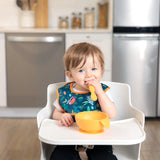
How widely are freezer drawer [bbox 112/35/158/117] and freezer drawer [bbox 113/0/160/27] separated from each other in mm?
129

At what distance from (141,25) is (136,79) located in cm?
53

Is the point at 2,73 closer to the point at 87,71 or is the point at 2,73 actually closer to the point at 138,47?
the point at 138,47

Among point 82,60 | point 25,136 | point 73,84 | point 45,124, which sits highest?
point 82,60


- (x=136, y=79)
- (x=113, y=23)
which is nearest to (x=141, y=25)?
(x=113, y=23)

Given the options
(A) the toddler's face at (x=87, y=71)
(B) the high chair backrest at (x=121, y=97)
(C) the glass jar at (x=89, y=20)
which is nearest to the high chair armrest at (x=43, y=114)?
(A) the toddler's face at (x=87, y=71)

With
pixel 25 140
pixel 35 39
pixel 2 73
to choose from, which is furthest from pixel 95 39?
pixel 25 140

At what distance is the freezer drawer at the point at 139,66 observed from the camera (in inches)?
124

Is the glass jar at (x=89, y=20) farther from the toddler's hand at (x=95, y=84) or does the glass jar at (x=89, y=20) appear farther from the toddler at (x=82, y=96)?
the toddler's hand at (x=95, y=84)

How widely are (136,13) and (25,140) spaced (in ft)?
5.22

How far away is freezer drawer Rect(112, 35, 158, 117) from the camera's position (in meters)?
3.16

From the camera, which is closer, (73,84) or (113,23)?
(73,84)

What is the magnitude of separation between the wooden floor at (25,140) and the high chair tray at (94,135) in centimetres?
111

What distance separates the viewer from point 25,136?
275cm

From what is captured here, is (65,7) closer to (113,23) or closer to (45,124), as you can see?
(113,23)
